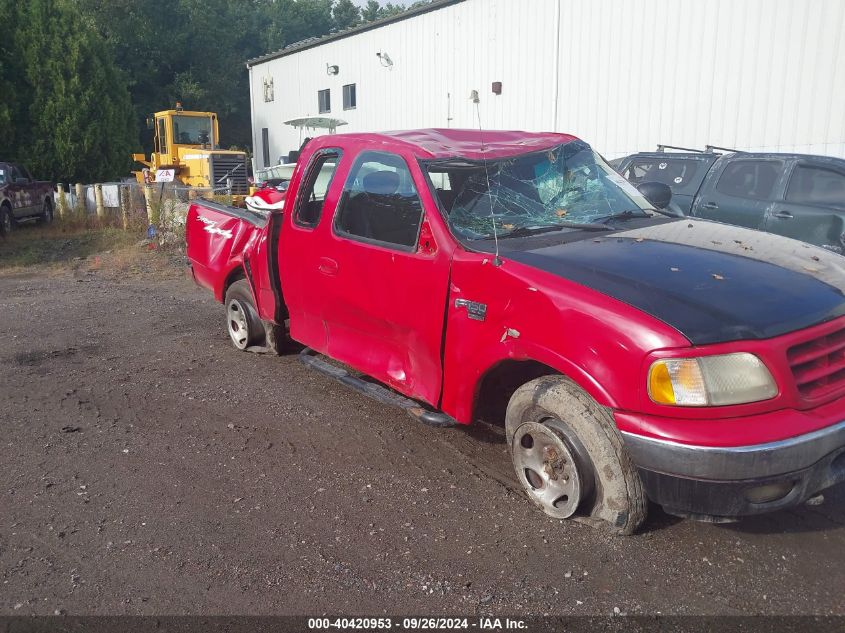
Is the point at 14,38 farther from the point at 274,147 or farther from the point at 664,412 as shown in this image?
the point at 664,412

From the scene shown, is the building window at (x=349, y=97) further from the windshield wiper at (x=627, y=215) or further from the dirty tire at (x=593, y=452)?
the dirty tire at (x=593, y=452)

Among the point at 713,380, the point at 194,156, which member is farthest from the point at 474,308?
the point at 194,156

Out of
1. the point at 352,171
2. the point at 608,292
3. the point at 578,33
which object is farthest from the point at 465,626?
the point at 578,33

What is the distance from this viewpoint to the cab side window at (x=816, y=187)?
766 cm

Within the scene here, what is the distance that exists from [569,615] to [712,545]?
2.94 feet

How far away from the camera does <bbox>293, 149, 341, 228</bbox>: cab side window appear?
4.88 metres

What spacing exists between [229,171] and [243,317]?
1666cm

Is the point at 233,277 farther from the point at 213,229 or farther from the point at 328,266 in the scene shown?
the point at 328,266

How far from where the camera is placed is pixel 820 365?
Answer: 305 centimetres

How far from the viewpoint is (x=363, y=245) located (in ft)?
14.1

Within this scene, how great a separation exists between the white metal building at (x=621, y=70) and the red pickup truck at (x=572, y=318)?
9928 millimetres

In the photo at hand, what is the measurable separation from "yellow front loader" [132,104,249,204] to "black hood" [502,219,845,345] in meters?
18.0

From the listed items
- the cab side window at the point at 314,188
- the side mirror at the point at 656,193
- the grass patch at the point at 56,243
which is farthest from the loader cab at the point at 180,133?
the side mirror at the point at 656,193

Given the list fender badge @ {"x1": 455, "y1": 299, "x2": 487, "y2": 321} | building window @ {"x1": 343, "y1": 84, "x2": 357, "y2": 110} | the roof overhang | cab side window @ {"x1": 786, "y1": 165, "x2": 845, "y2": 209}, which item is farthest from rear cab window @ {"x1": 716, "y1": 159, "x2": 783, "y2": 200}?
building window @ {"x1": 343, "y1": 84, "x2": 357, "y2": 110}
